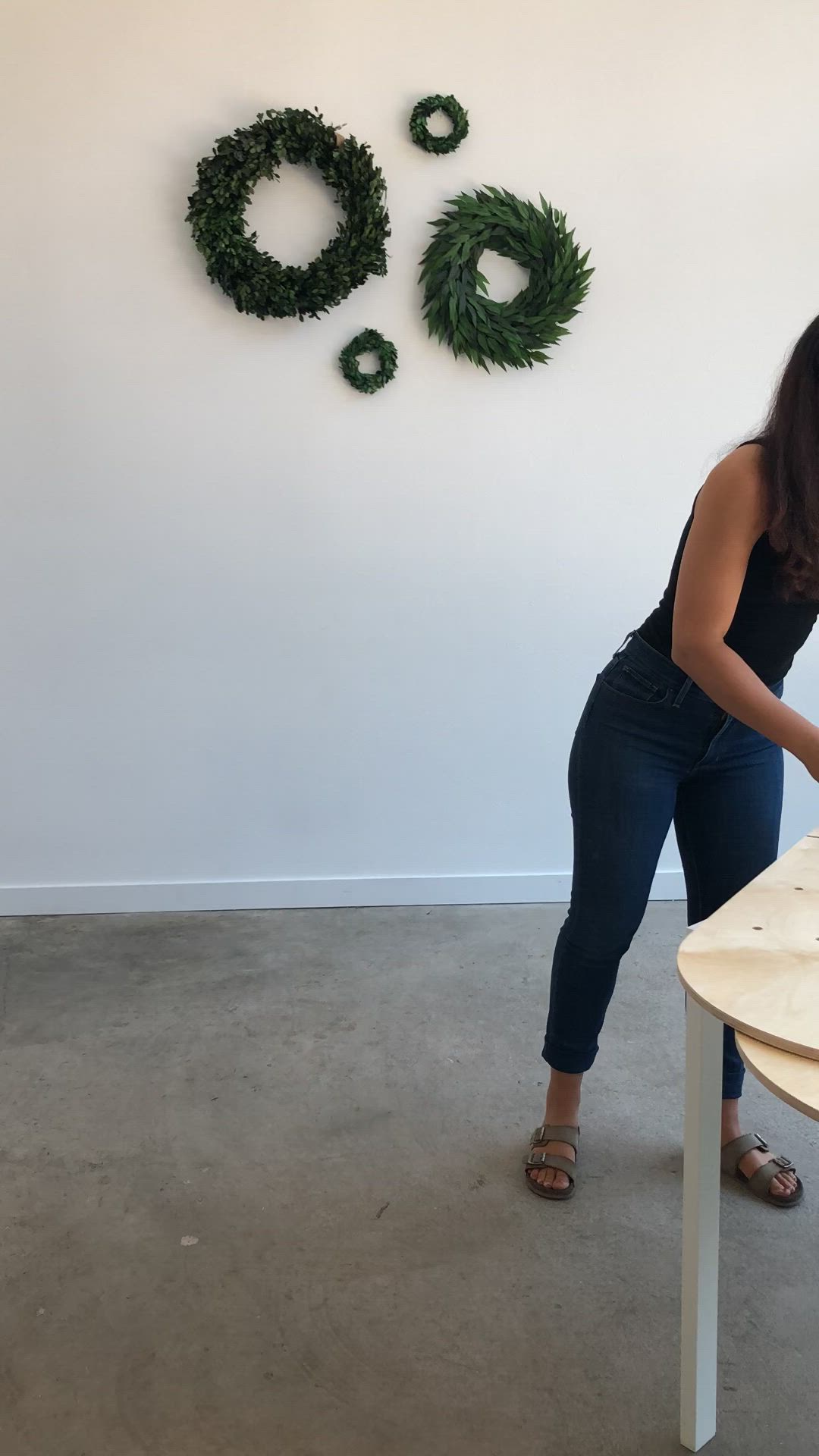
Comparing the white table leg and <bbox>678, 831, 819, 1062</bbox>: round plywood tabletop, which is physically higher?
<bbox>678, 831, 819, 1062</bbox>: round plywood tabletop

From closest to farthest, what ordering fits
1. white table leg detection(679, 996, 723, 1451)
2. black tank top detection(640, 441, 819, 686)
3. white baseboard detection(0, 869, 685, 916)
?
1. white table leg detection(679, 996, 723, 1451)
2. black tank top detection(640, 441, 819, 686)
3. white baseboard detection(0, 869, 685, 916)

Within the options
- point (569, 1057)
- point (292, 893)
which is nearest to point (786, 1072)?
point (569, 1057)

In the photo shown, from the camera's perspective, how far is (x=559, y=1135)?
71.7 inches

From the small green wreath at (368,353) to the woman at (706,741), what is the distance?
141cm

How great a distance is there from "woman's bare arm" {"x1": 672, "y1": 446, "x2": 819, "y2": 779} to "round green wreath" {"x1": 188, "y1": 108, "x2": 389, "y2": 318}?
61.6 inches

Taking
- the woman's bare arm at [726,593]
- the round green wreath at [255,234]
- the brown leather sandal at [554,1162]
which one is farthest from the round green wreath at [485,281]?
the brown leather sandal at [554,1162]

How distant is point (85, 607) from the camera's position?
281 cm

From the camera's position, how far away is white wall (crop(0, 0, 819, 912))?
260cm

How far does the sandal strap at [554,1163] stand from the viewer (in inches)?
70.0

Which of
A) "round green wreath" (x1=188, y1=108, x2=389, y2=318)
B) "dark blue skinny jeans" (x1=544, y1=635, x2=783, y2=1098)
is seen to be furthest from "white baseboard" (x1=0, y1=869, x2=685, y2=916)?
"round green wreath" (x1=188, y1=108, x2=389, y2=318)

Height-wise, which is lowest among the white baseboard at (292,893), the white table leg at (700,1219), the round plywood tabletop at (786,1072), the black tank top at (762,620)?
the white baseboard at (292,893)

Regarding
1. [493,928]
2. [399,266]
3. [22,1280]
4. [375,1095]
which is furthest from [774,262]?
[22,1280]

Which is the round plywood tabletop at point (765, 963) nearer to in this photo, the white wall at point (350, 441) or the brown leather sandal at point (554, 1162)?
the brown leather sandal at point (554, 1162)

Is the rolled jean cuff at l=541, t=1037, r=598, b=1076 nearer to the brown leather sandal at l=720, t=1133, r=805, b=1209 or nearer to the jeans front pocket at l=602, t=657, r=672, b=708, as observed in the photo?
the brown leather sandal at l=720, t=1133, r=805, b=1209
